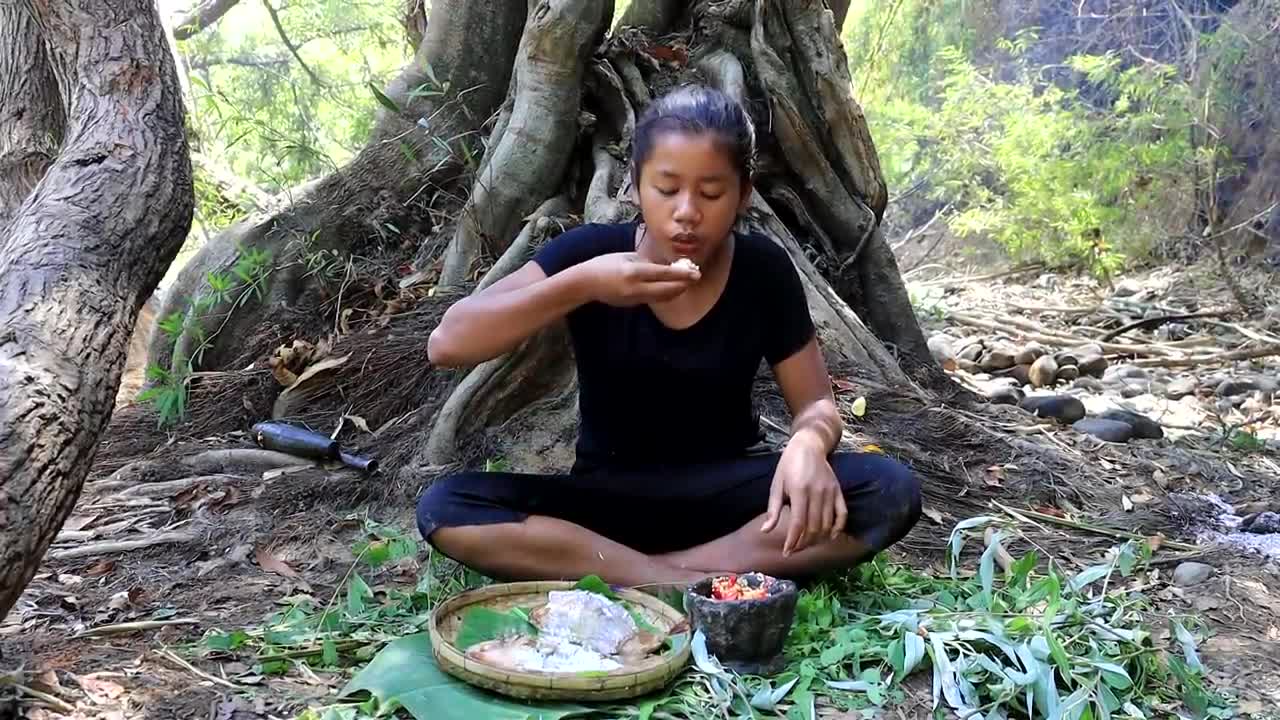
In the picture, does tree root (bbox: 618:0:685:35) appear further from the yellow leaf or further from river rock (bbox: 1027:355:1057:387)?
river rock (bbox: 1027:355:1057:387)

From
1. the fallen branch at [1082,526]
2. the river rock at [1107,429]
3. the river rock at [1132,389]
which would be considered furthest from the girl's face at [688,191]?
the river rock at [1132,389]

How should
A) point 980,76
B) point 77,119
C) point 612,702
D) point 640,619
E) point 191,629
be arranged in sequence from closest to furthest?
1. point 612,702
2. point 640,619
3. point 191,629
4. point 77,119
5. point 980,76

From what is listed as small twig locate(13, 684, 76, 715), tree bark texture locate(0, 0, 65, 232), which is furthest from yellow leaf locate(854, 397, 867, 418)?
tree bark texture locate(0, 0, 65, 232)

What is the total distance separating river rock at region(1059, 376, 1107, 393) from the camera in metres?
5.95

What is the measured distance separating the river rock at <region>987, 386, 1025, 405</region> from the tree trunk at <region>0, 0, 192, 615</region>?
11.4ft

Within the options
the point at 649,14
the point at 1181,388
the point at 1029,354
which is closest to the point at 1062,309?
the point at 1029,354

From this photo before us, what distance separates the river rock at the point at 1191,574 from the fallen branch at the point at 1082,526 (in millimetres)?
208

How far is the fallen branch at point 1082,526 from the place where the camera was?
3133 mm

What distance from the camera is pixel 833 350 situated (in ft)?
13.0

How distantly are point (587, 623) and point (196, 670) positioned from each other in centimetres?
77

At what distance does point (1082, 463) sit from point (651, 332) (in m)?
2.08

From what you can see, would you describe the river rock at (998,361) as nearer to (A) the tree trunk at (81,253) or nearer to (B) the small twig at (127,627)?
(A) the tree trunk at (81,253)

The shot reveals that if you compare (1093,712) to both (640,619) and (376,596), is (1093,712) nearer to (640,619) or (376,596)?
(640,619)

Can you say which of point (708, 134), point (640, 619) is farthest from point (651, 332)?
point (640, 619)
